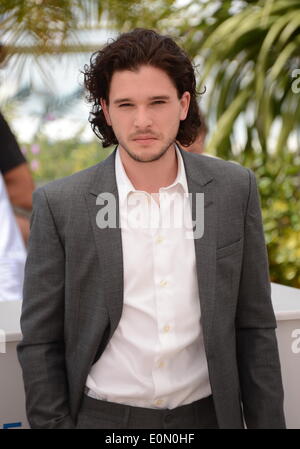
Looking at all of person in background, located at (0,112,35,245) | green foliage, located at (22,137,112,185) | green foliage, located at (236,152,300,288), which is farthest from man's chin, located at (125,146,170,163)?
green foliage, located at (22,137,112,185)

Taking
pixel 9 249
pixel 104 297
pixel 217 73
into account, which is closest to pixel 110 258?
pixel 104 297

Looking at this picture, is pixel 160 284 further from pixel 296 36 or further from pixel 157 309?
pixel 296 36

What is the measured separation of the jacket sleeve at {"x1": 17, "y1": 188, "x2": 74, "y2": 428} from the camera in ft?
5.60

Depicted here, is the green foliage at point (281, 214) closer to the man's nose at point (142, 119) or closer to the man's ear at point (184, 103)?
the man's ear at point (184, 103)

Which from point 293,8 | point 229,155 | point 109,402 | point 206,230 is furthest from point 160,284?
point 293,8

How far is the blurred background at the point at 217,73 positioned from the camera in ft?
16.3

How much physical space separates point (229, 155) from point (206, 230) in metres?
4.40

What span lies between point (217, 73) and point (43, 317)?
4911 millimetres

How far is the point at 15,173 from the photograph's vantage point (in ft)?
9.80

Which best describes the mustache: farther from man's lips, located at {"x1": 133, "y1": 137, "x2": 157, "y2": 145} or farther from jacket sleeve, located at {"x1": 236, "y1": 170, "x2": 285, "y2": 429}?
jacket sleeve, located at {"x1": 236, "y1": 170, "x2": 285, "y2": 429}

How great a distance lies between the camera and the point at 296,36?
6.00m
